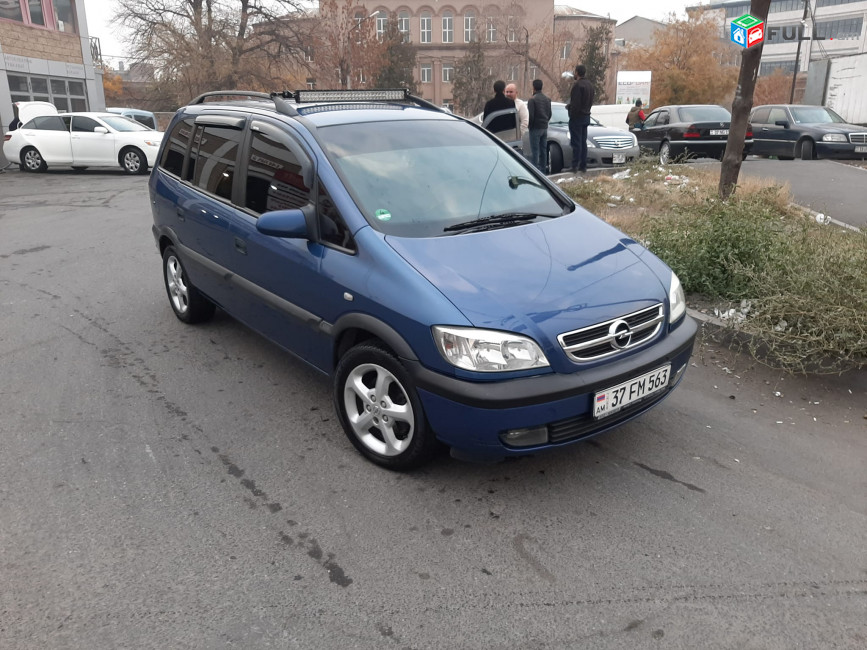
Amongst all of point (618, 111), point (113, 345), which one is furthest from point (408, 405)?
point (618, 111)

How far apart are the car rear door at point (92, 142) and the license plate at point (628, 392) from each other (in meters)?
18.1

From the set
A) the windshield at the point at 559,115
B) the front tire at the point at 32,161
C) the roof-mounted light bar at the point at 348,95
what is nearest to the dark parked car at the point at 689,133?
the windshield at the point at 559,115

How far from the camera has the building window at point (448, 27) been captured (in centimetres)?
8188

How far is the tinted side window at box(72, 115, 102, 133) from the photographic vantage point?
18500mm

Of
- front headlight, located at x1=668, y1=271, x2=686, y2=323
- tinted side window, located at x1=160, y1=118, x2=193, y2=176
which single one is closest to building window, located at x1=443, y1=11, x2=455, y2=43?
tinted side window, located at x1=160, y1=118, x2=193, y2=176

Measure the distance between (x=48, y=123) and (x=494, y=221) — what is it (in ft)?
61.1

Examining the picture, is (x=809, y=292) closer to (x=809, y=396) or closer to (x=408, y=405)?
(x=809, y=396)

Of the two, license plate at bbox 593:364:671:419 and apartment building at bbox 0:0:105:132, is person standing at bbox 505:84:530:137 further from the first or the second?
apartment building at bbox 0:0:105:132

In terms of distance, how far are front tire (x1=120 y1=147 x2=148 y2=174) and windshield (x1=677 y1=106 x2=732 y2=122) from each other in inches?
529

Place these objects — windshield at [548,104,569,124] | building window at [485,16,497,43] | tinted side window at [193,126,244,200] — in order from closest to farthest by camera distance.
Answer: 1. tinted side window at [193,126,244,200]
2. windshield at [548,104,569,124]
3. building window at [485,16,497,43]

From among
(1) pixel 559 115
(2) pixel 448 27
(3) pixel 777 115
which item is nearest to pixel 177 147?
(1) pixel 559 115

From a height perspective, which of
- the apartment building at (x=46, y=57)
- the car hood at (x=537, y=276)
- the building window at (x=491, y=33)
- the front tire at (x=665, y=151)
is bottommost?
the front tire at (x=665, y=151)

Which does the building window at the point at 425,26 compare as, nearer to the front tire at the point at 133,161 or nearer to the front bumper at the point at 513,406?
the front tire at the point at 133,161

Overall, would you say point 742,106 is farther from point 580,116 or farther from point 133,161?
point 133,161
